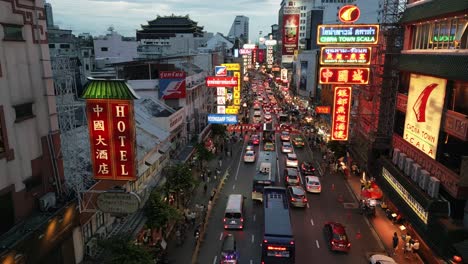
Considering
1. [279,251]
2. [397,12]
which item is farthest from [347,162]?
[279,251]

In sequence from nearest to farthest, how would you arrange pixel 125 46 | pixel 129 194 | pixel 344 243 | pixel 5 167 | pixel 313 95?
pixel 5 167 → pixel 129 194 → pixel 344 243 → pixel 313 95 → pixel 125 46

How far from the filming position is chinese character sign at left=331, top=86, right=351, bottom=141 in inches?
1326

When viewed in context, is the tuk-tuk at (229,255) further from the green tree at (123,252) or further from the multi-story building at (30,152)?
the multi-story building at (30,152)

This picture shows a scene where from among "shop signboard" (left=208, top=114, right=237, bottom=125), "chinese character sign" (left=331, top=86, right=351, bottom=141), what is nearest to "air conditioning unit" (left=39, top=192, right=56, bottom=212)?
"chinese character sign" (left=331, top=86, right=351, bottom=141)

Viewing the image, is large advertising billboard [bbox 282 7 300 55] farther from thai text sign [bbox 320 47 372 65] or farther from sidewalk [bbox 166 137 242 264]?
thai text sign [bbox 320 47 372 65]

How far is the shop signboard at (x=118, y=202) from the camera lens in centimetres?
1657

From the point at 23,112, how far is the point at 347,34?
25.1 meters

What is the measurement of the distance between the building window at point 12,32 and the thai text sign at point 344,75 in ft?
74.2

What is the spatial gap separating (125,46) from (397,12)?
74.5 m

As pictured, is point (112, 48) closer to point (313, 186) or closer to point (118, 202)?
point (313, 186)

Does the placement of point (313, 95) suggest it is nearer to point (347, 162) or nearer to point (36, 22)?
point (347, 162)

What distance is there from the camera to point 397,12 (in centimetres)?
3133

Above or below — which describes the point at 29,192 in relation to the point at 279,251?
above

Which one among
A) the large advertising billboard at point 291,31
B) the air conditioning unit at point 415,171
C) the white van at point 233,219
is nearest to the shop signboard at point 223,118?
the white van at point 233,219
